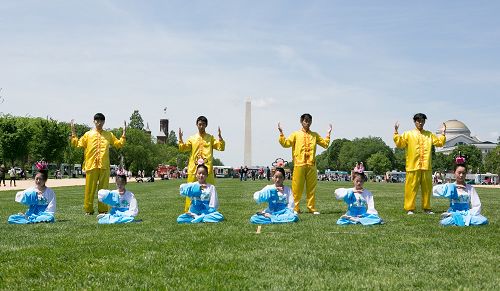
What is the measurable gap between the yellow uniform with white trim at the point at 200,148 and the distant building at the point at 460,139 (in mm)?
166965

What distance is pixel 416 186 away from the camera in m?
14.4

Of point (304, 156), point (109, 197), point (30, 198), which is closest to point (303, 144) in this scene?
point (304, 156)

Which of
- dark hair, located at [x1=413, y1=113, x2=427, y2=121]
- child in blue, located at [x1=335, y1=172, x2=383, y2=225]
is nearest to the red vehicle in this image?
dark hair, located at [x1=413, y1=113, x2=427, y2=121]

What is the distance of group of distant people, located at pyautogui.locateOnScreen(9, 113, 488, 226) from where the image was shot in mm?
11273

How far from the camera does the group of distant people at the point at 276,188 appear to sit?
1127 cm

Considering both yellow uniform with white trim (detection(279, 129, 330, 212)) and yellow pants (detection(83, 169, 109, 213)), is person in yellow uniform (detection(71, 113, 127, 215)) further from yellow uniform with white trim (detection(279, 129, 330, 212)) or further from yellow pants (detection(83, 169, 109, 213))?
yellow uniform with white trim (detection(279, 129, 330, 212))

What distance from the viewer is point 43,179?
12492 millimetres

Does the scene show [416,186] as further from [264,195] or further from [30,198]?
[30,198]

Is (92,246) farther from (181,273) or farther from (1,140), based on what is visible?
(1,140)

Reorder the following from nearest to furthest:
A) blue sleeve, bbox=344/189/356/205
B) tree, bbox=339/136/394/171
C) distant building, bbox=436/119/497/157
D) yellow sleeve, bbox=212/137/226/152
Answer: blue sleeve, bbox=344/189/356/205
yellow sleeve, bbox=212/137/226/152
tree, bbox=339/136/394/171
distant building, bbox=436/119/497/157

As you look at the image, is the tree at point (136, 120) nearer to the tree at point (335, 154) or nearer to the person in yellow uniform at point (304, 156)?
the tree at point (335, 154)

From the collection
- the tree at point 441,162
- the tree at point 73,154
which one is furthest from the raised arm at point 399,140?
the tree at point 441,162

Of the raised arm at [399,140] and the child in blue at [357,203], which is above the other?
the raised arm at [399,140]

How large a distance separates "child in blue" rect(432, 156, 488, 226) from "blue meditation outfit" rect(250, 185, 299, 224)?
2.89 meters
